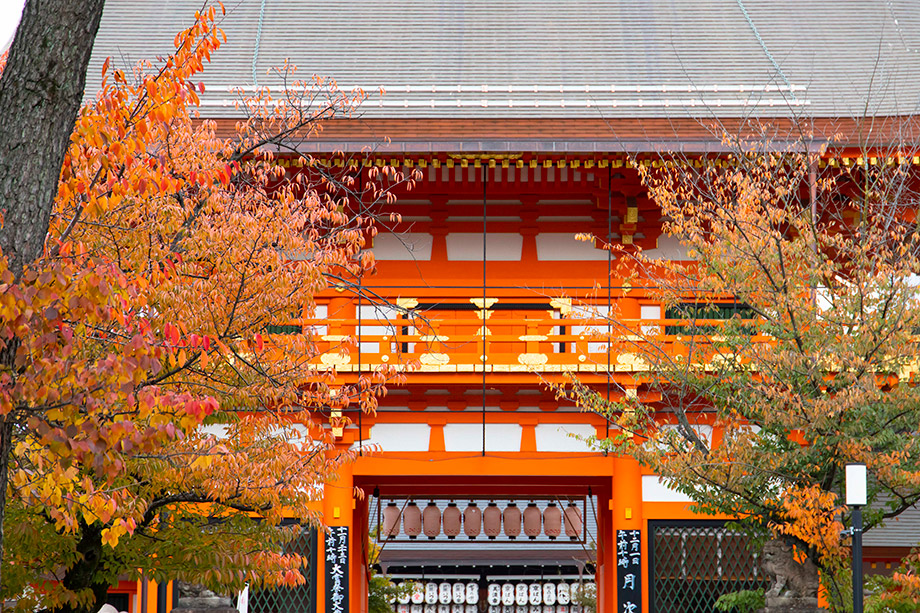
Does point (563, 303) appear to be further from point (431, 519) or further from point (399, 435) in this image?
point (431, 519)

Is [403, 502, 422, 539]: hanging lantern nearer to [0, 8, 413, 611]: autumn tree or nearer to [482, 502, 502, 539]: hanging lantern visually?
[482, 502, 502, 539]: hanging lantern

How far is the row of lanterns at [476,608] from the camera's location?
28719 millimetres

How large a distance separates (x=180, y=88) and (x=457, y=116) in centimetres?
785

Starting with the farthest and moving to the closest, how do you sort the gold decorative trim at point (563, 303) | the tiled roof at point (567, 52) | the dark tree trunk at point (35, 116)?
the tiled roof at point (567, 52) < the gold decorative trim at point (563, 303) < the dark tree trunk at point (35, 116)

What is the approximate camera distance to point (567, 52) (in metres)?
15.7

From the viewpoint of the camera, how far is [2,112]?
4.93 m

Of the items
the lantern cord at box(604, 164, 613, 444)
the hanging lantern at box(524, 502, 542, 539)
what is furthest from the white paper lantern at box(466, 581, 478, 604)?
the lantern cord at box(604, 164, 613, 444)

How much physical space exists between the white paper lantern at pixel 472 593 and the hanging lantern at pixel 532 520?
6.18 meters

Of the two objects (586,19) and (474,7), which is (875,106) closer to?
(586,19)

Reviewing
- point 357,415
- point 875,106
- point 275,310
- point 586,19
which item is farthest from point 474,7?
point 275,310

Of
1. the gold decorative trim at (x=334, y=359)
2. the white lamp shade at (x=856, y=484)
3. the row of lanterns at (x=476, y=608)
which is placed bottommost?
the row of lanterns at (x=476, y=608)

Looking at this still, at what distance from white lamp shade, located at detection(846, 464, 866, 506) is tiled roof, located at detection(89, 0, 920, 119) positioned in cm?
594

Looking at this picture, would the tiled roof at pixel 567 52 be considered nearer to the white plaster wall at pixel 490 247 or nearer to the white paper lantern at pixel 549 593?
the white plaster wall at pixel 490 247

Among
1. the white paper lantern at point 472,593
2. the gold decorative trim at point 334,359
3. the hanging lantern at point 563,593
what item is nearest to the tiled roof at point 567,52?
the gold decorative trim at point 334,359
